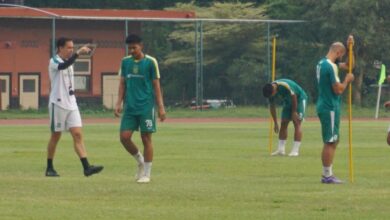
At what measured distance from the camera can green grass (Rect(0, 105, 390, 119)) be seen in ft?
189

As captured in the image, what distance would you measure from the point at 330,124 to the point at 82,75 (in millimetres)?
50421

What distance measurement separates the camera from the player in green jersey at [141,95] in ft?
58.0

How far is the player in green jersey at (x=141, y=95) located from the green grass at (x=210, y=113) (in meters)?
39.0

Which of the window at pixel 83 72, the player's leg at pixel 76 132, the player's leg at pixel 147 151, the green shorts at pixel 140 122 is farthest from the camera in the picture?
the window at pixel 83 72

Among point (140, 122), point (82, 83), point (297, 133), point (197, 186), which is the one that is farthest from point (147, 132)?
point (82, 83)

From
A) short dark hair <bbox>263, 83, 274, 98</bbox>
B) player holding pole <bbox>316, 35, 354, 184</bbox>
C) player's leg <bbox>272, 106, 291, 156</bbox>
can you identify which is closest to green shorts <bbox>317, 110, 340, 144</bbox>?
player holding pole <bbox>316, 35, 354, 184</bbox>

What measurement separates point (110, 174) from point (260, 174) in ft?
7.64

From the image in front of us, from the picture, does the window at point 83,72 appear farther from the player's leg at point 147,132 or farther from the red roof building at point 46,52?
the player's leg at point 147,132

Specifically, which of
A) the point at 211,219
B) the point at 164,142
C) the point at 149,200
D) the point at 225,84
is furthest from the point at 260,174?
the point at 225,84

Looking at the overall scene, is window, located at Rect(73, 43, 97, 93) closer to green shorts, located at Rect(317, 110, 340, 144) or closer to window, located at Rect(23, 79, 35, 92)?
window, located at Rect(23, 79, 35, 92)

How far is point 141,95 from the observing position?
1778cm

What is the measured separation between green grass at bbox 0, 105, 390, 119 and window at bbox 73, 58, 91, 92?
13.0 feet

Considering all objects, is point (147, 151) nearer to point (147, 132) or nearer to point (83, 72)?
point (147, 132)

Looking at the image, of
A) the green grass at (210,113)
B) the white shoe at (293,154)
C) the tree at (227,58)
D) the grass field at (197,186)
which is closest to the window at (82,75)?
the green grass at (210,113)
